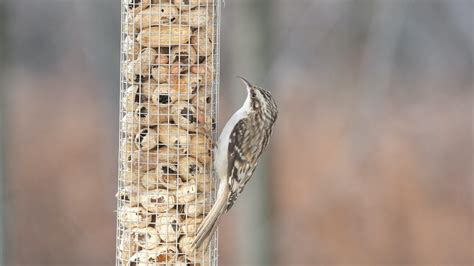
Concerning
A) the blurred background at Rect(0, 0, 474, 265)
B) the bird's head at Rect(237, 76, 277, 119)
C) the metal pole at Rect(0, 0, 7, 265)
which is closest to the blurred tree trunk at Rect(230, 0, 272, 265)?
the blurred background at Rect(0, 0, 474, 265)

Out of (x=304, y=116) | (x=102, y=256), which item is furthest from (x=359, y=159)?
(x=102, y=256)

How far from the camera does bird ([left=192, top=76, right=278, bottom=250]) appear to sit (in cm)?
610

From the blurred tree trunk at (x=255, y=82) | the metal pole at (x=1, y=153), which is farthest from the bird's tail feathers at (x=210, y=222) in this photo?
the metal pole at (x=1, y=153)

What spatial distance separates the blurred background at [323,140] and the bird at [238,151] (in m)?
4.73

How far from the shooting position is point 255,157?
21.9 ft

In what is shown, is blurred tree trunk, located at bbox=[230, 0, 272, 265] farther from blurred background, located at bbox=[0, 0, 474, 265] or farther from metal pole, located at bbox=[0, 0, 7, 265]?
metal pole, located at bbox=[0, 0, 7, 265]

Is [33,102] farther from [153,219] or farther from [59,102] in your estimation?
[153,219]

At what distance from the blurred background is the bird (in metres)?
4.73

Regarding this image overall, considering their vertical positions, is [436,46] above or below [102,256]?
above

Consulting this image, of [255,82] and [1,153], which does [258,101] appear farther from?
[1,153]

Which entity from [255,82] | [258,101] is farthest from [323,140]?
[258,101]

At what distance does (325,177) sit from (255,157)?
856cm

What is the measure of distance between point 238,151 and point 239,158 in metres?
0.05

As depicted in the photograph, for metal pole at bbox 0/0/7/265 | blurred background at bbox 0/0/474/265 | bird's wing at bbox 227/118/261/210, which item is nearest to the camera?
bird's wing at bbox 227/118/261/210
